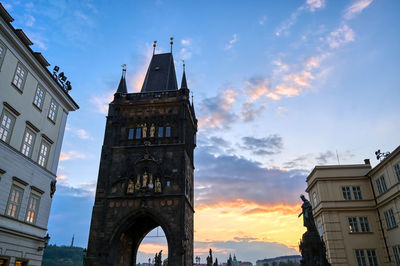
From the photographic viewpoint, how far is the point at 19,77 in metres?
19.9

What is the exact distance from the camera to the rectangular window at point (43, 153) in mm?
21562

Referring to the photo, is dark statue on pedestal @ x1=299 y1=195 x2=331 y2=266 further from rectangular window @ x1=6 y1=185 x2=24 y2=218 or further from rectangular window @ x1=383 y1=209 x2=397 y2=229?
rectangular window @ x1=6 y1=185 x2=24 y2=218

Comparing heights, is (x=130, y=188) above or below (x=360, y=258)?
above

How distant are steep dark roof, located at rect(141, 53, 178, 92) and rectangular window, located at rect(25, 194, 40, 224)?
1100 inches

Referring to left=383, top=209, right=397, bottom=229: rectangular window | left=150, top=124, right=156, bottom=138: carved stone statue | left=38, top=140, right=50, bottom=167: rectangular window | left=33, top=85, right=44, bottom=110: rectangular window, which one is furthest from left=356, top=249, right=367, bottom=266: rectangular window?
left=33, top=85, right=44, bottom=110: rectangular window

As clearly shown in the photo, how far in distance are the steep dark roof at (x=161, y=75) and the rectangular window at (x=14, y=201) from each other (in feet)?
95.6

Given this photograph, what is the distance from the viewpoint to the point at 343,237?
31.0m

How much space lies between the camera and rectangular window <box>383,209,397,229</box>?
29.1m

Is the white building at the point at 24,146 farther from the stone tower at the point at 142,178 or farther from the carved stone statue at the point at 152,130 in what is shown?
the carved stone statue at the point at 152,130

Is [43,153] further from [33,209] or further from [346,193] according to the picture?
[346,193]

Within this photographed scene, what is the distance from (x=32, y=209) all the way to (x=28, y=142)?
4.10 metres

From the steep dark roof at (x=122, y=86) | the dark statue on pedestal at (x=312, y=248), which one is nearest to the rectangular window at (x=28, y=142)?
the dark statue on pedestal at (x=312, y=248)

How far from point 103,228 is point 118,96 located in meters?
17.0

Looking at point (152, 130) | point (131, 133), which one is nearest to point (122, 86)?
point (131, 133)
